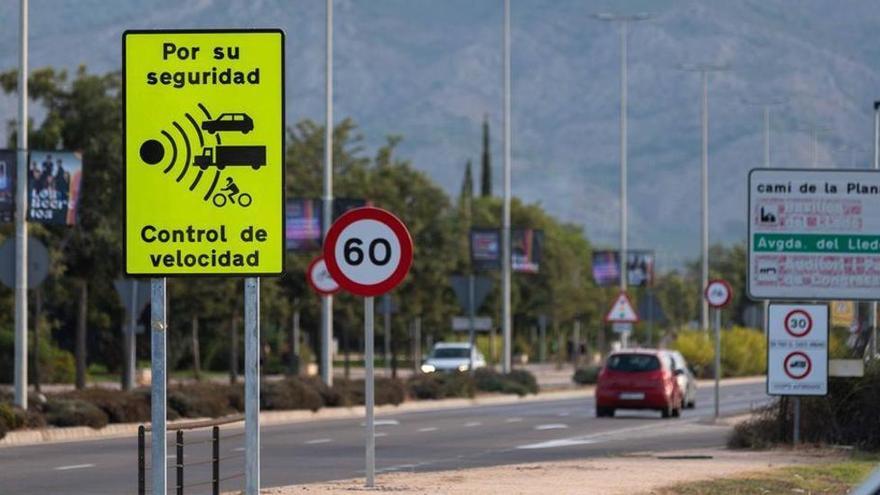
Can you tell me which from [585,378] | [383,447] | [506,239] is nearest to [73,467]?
[383,447]

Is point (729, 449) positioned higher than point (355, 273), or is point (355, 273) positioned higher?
point (355, 273)

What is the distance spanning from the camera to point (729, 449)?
30.6 metres

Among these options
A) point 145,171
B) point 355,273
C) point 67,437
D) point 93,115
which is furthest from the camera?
point 93,115

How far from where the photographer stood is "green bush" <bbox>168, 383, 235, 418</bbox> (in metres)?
38.4

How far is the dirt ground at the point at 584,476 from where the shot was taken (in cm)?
2105

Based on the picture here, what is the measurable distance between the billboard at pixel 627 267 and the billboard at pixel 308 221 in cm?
2966

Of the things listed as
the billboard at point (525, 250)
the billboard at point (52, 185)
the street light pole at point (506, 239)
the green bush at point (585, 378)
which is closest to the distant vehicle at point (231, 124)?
the billboard at point (52, 185)

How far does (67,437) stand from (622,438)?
915cm

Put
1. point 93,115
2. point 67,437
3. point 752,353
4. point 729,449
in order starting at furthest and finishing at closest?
point 752,353
point 93,115
point 67,437
point 729,449

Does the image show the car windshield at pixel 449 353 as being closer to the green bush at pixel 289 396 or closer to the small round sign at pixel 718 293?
the green bush at pixel 289 396

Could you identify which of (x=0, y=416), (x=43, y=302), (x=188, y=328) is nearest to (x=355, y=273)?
(x=0, y=416)

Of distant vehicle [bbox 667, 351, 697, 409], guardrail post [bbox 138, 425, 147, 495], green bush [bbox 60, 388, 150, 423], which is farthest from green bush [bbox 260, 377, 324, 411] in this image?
guardrail post [bbox 138, 425, 147, 495]

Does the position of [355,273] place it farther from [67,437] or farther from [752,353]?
[752,353]

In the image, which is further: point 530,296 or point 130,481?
point 530,296
